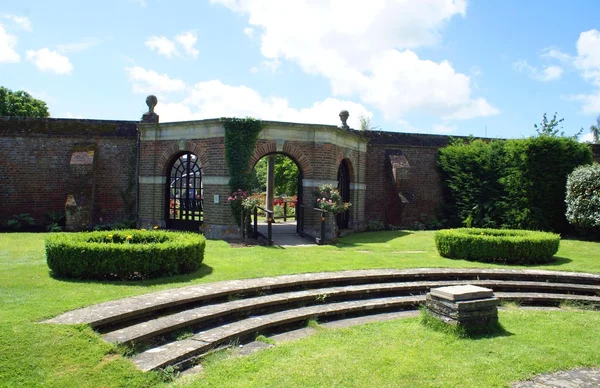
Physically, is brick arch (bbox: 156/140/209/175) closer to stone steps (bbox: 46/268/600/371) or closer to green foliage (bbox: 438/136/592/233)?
stone steps (bbox: 46/268/600/371)

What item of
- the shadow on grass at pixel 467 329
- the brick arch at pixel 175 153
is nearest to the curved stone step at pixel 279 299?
the shadow on grass at pixel 467 329

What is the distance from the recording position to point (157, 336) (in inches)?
210

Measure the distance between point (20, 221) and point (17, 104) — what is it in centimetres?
1987

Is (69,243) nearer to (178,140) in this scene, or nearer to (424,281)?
(424,281)

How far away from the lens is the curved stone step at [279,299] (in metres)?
5.24

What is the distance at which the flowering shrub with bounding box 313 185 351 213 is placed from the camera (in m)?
13.9

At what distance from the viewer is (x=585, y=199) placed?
47.7ft

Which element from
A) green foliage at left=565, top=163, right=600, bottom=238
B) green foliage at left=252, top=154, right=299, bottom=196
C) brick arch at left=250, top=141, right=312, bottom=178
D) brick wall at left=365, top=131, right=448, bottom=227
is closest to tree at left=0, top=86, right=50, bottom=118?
green foliage at left=252, top=154, right=299, bottom=196

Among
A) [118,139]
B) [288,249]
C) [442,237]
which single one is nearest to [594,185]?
[442,237]

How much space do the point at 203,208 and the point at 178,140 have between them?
261cm

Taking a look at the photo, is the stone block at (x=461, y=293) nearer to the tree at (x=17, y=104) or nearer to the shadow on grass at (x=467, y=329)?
the shadow on grass at (x=467, y=329)

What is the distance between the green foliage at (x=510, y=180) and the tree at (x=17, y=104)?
29414 millimetres

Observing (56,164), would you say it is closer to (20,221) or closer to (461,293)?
(20,221)

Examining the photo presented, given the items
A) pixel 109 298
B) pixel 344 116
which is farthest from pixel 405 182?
pixel 109 298
